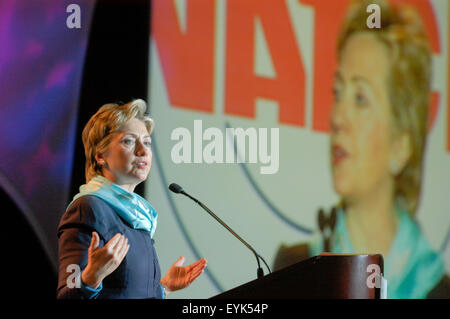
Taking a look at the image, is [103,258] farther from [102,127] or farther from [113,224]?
[102,127]

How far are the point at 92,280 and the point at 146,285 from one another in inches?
13.7

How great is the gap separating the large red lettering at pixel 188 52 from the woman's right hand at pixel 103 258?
189 centimetres

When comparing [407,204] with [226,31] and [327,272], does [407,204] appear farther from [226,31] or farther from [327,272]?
[327,272]

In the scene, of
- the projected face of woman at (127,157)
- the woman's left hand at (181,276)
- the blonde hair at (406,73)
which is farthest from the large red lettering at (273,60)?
the woman's left hand at (181,276)

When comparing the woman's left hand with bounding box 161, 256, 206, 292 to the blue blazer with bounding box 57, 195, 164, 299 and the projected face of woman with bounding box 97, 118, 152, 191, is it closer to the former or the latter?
the blue blazer with bounding box 57, 195, 164, 299

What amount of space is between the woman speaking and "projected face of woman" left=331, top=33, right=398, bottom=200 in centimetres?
174

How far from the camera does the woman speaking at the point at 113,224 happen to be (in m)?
1.99

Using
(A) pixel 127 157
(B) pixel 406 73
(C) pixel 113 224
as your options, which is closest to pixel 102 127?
(A) pixel 127 157

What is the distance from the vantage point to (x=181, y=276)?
8.18 feet

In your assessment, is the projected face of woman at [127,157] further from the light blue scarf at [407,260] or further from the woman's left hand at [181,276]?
the light blue scarf at [407,260]

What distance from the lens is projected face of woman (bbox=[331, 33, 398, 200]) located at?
157 inches

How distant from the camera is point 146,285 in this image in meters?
2.28

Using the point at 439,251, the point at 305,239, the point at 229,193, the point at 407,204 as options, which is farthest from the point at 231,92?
the point at 439,251

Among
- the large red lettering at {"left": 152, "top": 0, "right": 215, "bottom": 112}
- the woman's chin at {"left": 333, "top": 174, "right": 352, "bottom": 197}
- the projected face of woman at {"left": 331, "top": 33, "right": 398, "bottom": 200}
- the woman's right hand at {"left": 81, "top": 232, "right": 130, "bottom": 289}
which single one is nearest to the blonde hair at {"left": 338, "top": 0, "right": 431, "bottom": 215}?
the projected face of woman at {"left": 331, "top": 33, "right": 398, "bottom": 200}
